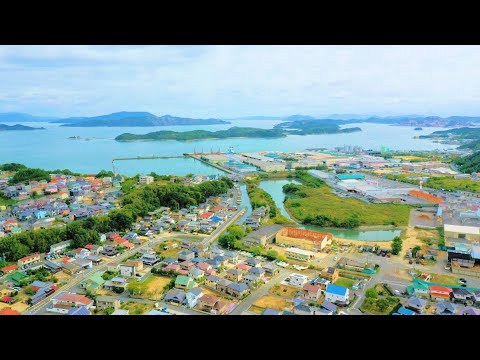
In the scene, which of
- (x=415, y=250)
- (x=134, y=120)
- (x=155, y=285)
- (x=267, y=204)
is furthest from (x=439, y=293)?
(x=134, y=120)

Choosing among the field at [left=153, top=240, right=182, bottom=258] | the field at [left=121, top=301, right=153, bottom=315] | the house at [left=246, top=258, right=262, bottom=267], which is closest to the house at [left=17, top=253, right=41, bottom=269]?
the field at [left=153, top=240, right=182, bottom=258]

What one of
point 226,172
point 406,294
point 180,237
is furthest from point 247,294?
point 226,172

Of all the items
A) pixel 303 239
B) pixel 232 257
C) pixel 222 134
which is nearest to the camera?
pixel 232 257

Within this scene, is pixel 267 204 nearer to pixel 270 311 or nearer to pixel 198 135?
pixel 270 311

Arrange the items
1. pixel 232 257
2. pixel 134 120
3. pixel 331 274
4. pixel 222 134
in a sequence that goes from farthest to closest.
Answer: pixel 134 120
pixel 222 134
pixel 232 257
pixel 331 274

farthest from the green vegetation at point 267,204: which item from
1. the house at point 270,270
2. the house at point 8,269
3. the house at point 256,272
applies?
the house at point 8,269
